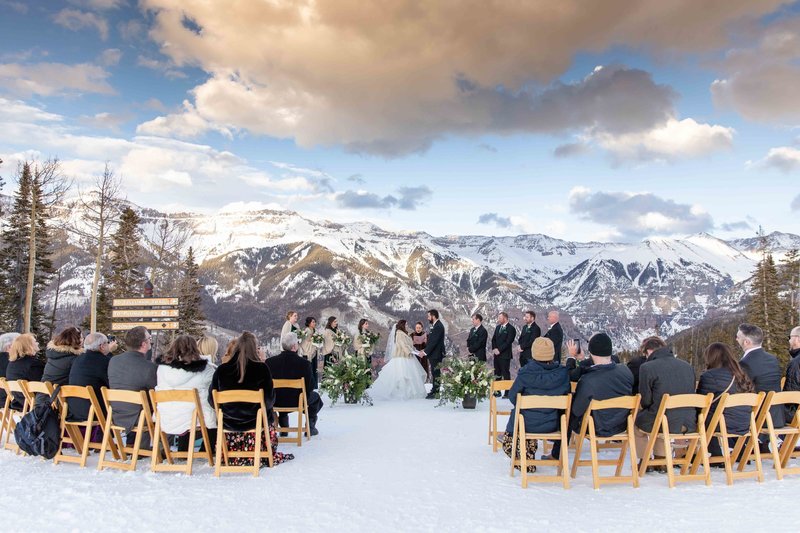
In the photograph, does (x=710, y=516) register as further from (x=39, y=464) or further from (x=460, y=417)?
(x=39, y=464)

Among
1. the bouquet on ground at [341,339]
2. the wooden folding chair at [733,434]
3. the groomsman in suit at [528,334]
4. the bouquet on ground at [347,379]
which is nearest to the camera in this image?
the wooden folding chair at [733,434]

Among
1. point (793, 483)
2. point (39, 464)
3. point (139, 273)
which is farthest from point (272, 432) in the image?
point (139, 273)

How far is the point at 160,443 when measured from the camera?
294 inches

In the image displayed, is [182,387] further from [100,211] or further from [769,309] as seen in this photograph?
[769,309]

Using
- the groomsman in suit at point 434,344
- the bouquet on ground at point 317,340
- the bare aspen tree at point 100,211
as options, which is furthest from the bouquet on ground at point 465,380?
the bare aspen tree at point 100,211

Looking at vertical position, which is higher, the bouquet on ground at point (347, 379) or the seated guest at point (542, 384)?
the seated guest at point (542, 384)

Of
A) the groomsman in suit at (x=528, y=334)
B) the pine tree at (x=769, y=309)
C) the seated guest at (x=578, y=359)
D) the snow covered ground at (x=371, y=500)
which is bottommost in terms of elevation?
the snow covered ground at (x=371, y=500)

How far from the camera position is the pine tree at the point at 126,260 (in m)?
36.8

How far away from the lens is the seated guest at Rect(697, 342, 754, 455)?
6.88 meters

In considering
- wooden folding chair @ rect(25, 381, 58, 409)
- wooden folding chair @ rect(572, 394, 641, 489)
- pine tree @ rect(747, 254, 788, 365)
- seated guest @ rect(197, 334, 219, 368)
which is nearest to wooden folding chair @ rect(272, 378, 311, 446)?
seated guest @ rect(197, 334, 219, 368)

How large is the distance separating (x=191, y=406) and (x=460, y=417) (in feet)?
19.5

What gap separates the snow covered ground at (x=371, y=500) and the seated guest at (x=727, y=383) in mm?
652

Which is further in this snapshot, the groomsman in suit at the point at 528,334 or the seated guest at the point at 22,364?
the groomsman in suit at the point at 528,334

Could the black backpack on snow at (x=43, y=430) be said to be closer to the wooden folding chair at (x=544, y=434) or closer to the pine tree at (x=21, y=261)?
the wooden folding chair at (x=544, y=434)
